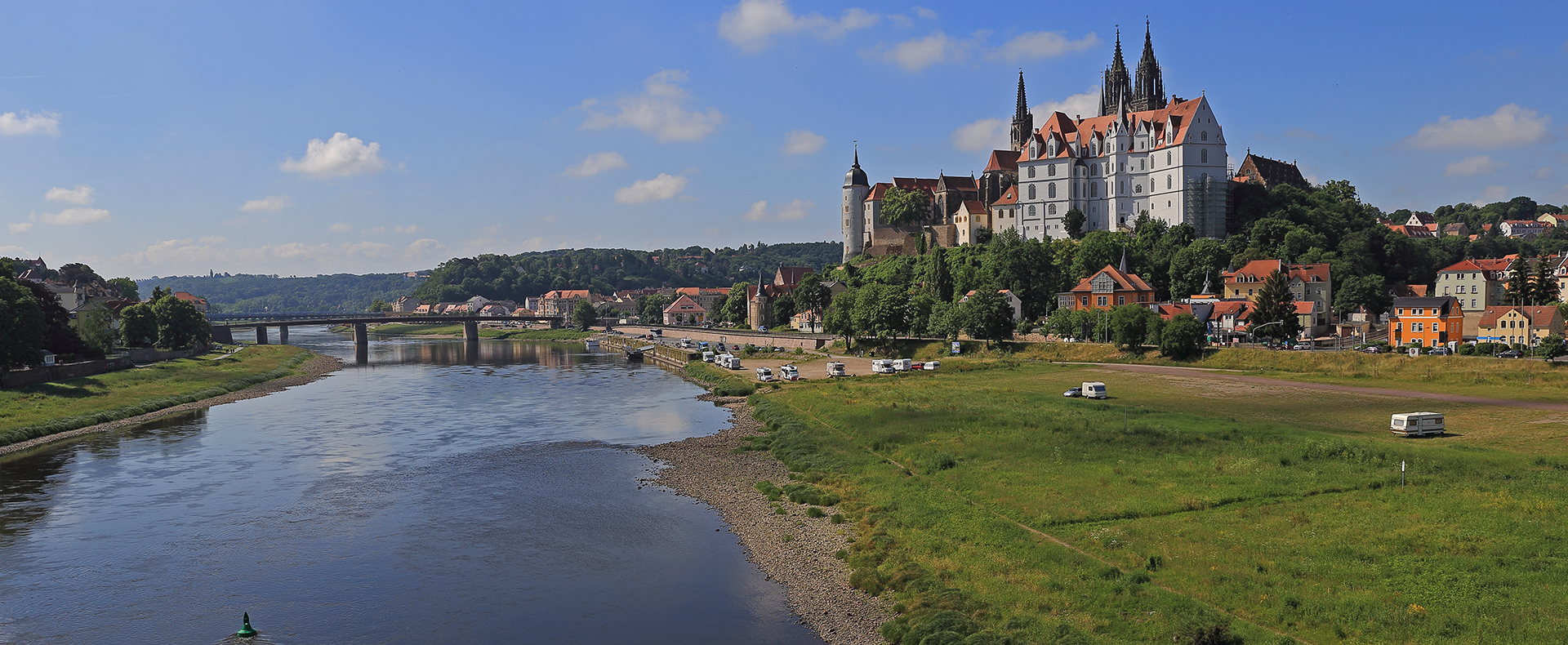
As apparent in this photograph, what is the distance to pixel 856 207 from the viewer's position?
153750mm

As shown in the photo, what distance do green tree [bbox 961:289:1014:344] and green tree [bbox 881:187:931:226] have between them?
159 ft

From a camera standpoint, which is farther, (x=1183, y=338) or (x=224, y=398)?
(x=1183, y=338)

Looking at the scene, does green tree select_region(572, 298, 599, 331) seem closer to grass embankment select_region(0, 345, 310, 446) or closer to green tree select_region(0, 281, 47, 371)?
grass embankment select_region(0, 345, 310, 446)

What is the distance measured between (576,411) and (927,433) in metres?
28.8

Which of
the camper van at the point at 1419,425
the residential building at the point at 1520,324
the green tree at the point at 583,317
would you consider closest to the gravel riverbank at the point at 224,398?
the green tree at the point at 583,317

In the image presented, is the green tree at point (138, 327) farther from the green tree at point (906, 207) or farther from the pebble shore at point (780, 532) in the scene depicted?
the green tree at point (906, 207)

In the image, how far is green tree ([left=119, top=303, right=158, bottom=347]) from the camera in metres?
87.8

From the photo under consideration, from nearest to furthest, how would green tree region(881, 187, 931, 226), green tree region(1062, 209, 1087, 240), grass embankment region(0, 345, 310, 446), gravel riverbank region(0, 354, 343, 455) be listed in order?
gravel riverbank region(0, 354, 343, 455)
grass embankment region(0, 345, 310, 446)
green tree region(1062, 209, 1087, 240)
green tree region(881, 187, 931, 226)

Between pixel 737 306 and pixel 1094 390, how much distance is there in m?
101

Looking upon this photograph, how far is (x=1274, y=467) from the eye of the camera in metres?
32.7

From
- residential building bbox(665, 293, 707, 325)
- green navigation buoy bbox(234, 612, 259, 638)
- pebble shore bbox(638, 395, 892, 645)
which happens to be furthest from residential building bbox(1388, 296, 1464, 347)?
residential building bbox(665, 293, 707, 325)

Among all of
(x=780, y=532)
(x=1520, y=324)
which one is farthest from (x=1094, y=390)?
(x=1520, y=324)

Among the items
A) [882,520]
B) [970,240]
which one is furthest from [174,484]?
A: [970,240]

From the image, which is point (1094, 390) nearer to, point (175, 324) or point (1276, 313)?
point (1276, 313)
